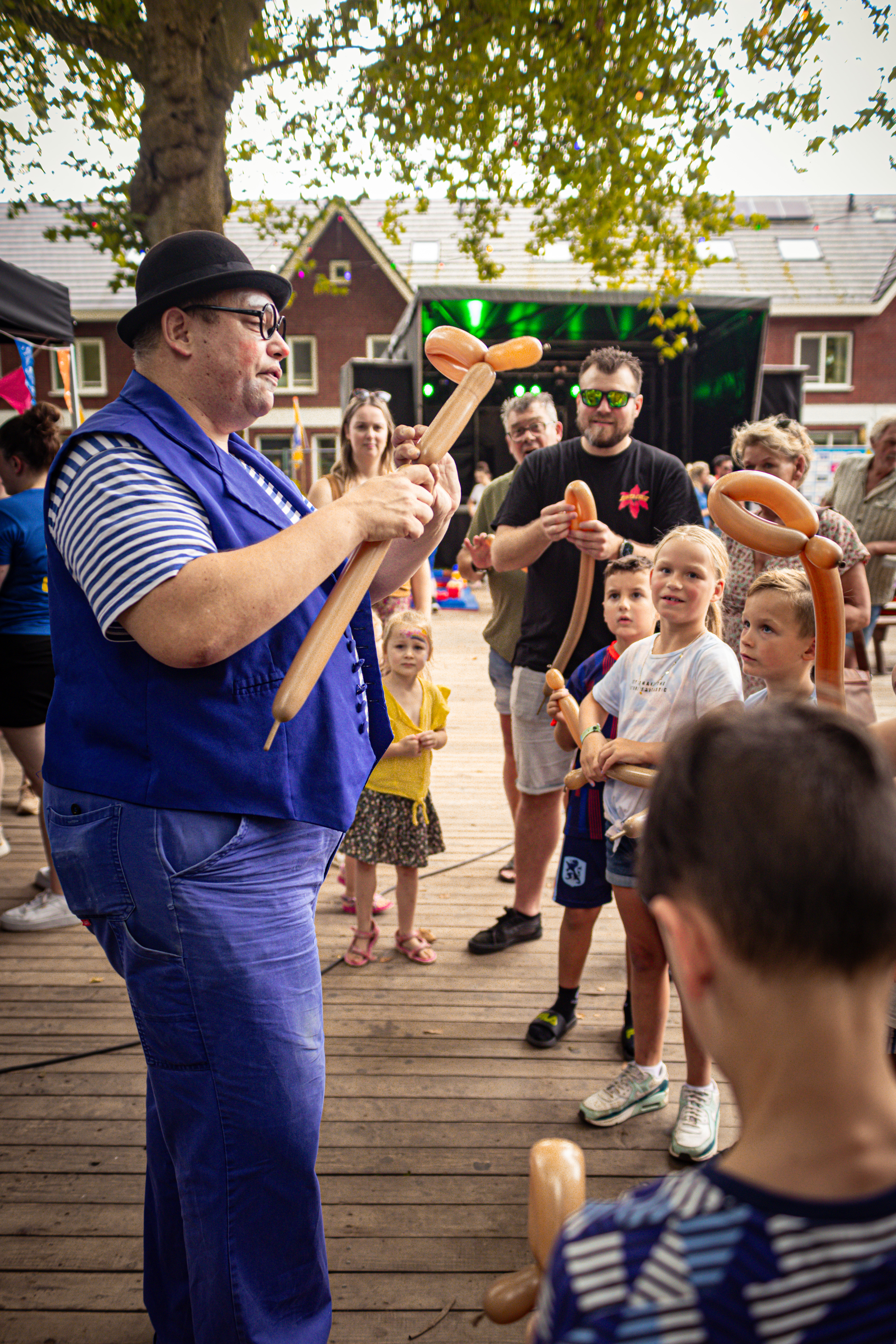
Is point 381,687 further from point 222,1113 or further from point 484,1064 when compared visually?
point 484,1064

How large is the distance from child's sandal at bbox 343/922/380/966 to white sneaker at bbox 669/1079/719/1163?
130cm

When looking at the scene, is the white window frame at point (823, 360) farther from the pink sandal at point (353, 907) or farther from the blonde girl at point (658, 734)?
the blonde girl at point (658, 734)

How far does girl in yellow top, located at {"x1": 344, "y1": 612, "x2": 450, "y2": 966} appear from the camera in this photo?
10.4 ft

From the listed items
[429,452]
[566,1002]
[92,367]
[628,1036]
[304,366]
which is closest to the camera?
[429,452]

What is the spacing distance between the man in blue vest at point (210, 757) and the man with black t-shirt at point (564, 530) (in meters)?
1.42

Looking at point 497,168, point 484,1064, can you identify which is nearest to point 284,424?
point 497,168

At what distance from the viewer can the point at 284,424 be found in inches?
933

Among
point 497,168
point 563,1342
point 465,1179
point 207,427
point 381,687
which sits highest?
point 497,168

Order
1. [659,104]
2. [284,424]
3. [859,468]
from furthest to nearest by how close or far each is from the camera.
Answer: [284,424]
[659,104]
[859,468]

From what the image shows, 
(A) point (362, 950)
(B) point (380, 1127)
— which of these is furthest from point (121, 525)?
(A) point (362, 950)

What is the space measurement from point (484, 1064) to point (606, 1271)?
7.22 feet

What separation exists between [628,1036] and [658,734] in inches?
41.5

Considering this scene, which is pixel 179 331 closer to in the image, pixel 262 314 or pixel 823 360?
pixel 262 314

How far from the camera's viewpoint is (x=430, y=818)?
328 centimetres
